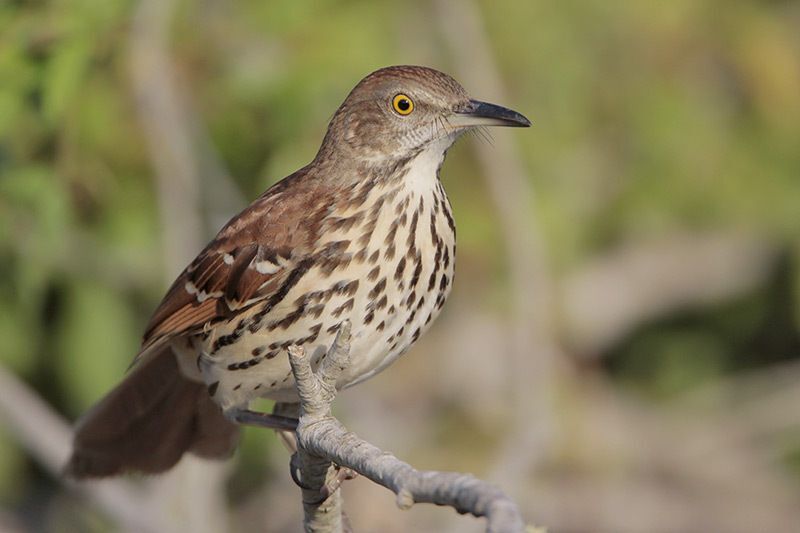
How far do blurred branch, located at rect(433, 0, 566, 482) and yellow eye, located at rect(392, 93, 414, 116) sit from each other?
1.88 meters

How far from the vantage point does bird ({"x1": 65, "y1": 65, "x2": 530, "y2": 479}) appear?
3672 millimetres

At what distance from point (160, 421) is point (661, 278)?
400cm

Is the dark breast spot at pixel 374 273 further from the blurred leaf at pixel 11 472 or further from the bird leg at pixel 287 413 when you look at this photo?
the blurred leaf at pixel 11 472

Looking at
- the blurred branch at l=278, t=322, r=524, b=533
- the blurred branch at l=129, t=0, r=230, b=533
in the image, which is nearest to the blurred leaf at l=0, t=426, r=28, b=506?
the blurred branch at l=129, t=0, r=230, b=533

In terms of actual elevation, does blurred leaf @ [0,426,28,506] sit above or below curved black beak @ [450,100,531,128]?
above

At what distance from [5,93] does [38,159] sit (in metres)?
0.61

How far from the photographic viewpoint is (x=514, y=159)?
6.45m

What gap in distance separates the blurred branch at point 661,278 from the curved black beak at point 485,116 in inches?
150

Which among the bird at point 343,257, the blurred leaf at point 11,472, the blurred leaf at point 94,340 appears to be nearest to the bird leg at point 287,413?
the bird at point 343,257

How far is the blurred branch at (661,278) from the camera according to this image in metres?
7.75

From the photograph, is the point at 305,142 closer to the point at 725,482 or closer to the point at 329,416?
the point at 329,416

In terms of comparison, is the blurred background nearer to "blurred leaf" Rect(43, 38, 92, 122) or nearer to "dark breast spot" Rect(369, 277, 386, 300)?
"blurred leaf" Rect(43, 38, 92, 122)

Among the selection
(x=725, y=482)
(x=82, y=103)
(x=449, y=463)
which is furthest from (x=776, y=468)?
(x=82, y=103)

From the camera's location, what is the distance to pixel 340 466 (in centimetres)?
308
